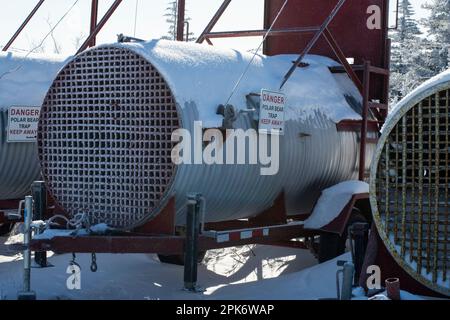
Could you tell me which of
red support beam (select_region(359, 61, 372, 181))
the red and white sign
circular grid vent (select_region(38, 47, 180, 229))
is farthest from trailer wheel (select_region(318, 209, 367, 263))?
circular grid vent (select_region(38, 47, 180, 229))

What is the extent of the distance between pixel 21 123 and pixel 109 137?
9.65 feet

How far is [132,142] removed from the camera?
27.6 feet

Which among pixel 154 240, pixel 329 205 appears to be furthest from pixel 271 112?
pixel 154 240

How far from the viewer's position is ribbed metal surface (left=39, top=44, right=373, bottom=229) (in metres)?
8.26

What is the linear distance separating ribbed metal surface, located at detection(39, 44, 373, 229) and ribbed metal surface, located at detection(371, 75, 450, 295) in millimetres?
2057

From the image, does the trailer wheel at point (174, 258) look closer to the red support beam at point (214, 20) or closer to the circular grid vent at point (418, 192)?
the red support beam at point (214, 20)

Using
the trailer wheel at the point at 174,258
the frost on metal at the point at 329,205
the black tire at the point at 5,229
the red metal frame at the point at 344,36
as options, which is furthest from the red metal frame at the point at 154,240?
the black tire at the point at 5,229

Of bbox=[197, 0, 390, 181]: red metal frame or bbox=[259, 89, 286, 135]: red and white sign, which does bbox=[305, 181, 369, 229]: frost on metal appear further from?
bbox=[197, 0, 390, 181]: red metal frame

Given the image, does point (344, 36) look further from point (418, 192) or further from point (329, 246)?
point (418, 192)

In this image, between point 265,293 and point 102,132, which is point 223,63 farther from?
point 265,293

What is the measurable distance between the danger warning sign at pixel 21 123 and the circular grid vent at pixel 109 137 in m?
1.92

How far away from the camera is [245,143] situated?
8867mm

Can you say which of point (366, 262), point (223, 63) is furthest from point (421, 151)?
point (223, 63)

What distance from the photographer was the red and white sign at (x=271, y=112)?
902cm
